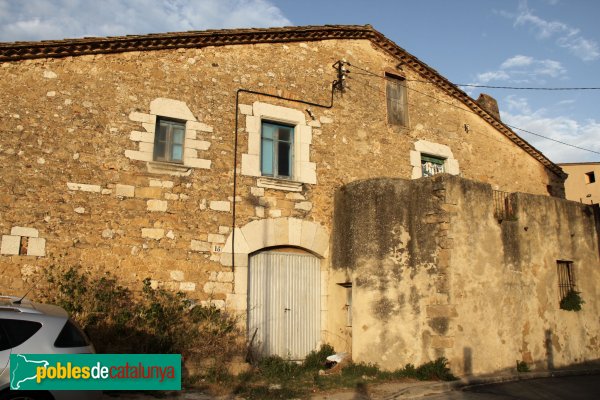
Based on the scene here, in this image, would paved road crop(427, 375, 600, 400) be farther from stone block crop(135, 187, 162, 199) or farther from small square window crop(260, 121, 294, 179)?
stone block crop(135, 187, 162, 199)

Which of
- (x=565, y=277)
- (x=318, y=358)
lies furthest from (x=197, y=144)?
(x=565, y=277)

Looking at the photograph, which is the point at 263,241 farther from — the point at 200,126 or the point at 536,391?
the point at 536,391

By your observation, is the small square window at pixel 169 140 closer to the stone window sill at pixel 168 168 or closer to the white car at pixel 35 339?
the stone window sill at pixel 168 168

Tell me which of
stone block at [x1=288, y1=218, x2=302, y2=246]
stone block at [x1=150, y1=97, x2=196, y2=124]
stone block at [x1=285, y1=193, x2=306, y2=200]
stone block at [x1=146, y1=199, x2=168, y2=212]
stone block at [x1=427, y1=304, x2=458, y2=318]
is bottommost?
stone block at [x1=427, y1=304, x2=458, y2=318]

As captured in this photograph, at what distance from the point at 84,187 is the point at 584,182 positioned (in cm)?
2851

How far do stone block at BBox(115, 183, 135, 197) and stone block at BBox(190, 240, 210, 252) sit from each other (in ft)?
4.53

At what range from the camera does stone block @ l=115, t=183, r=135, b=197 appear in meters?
8.93

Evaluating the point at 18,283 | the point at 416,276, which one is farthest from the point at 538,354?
the point at 18,283

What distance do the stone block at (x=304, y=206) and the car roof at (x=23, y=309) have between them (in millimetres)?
5460

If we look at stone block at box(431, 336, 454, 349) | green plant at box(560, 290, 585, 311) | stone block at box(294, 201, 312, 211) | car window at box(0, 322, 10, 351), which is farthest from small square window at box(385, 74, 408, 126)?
car window at box(0, 322, 10, 351)

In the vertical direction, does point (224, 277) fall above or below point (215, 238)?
below

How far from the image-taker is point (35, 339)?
502 centimetres

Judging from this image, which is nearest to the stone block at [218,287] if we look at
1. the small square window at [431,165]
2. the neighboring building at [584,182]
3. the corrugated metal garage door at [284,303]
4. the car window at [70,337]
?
the corrugated metal garage door at [284,303]

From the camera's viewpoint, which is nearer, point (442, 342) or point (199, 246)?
point (442, 342)
